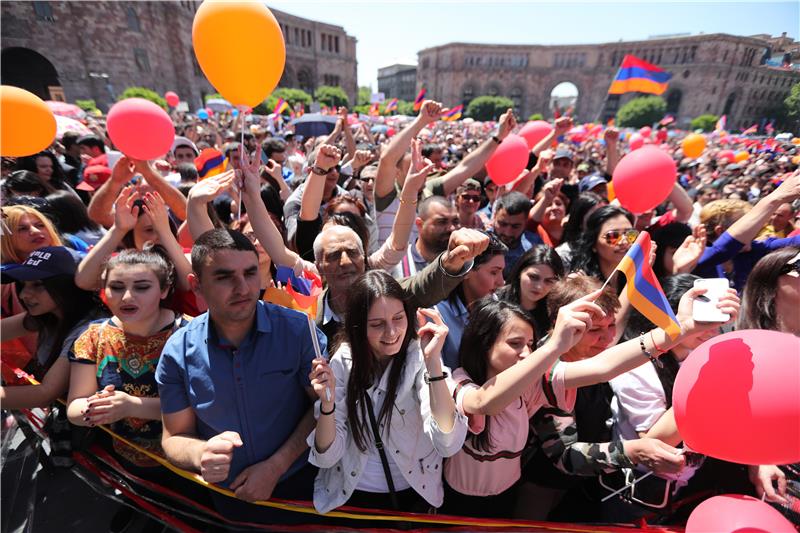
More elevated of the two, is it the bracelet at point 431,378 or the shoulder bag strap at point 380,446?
the bracelet at point 431,378

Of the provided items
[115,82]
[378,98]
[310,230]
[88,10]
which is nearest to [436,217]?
[310,230]

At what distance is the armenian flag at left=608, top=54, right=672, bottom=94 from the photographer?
26.4 feet

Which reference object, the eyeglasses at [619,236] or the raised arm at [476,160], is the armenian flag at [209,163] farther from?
the eyeglasses at [619,236]

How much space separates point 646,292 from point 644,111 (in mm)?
56576

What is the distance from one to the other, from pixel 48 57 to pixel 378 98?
73.8 ft

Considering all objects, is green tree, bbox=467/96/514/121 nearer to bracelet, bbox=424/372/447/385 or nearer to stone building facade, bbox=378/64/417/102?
stone building facade, bbox=378/64/417/102

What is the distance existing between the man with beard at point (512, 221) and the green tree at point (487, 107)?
5462cm

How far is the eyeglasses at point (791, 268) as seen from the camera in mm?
1793

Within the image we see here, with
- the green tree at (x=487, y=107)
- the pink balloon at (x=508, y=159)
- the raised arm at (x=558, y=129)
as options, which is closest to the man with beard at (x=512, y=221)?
the pink balloon at (x=508, y=159)

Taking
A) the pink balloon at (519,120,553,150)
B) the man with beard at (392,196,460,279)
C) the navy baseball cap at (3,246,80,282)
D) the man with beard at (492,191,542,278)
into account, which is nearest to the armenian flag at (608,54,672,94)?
the pink balloon at (519,120,553,150)

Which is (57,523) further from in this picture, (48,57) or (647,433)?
(48,57)

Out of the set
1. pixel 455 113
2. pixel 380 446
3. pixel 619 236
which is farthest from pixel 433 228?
pixel 455 113

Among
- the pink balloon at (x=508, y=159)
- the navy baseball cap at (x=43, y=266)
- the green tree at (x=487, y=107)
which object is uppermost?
the green tree at (x=487, y=107)

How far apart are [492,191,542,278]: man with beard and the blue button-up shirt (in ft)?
6.68
